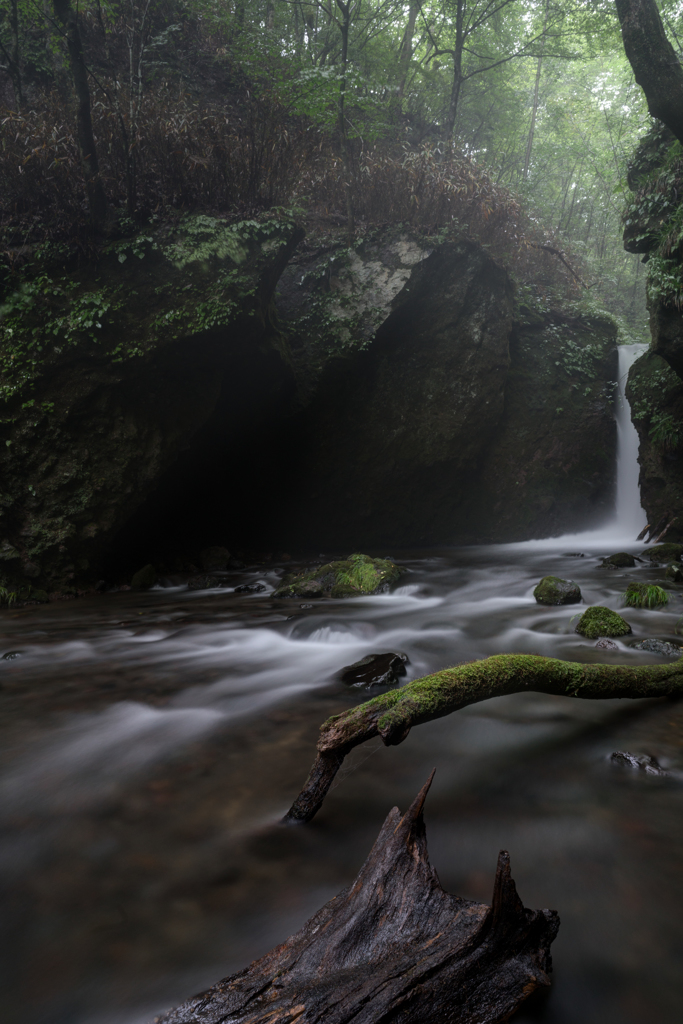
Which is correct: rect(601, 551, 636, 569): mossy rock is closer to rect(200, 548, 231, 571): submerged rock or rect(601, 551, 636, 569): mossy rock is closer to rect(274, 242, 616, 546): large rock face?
rect(274, 242, 616, 546): large rock face

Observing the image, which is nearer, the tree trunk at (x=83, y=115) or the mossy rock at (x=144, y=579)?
the tree trunk at (x=83, y=115)

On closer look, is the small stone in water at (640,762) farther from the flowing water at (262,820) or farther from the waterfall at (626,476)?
the waterfall at (626,476)

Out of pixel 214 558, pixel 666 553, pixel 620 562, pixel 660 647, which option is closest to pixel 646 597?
pixel 660 647

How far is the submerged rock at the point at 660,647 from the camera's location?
399 centimetres

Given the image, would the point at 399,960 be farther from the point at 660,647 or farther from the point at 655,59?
the point at 655,59

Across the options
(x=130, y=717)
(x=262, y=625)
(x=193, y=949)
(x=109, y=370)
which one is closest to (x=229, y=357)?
(x=109, y=370)

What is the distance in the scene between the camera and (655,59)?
7.03 m

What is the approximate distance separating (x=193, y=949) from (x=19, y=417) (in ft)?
22.9

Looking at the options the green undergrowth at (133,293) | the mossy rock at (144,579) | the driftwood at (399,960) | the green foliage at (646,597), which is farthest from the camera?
the mossy rock at (144,579)

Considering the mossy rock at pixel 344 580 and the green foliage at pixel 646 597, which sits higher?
the green foliage at pixel 646 597

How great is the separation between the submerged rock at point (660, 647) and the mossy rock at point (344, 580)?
3363mm

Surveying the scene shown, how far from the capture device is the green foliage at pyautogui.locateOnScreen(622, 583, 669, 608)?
549cm

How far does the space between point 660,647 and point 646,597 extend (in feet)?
5.36

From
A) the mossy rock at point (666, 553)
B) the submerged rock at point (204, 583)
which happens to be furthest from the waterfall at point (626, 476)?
the submerged rock at point (204, 583)
